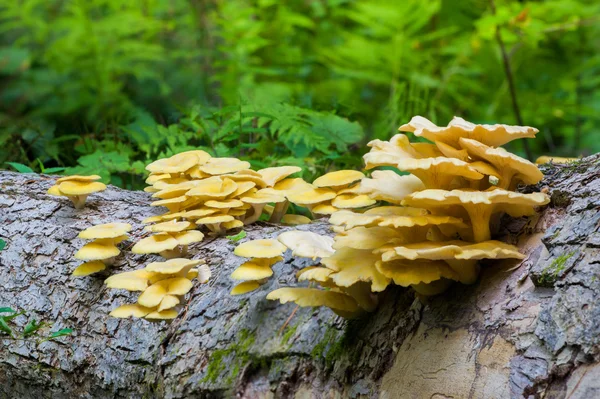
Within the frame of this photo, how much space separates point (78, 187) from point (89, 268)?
487 mm

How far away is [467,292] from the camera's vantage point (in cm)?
176

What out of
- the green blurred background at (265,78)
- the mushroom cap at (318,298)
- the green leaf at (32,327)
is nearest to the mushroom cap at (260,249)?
the mushroom cap at (318,298)

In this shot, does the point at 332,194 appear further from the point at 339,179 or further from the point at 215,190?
the point at 215,190

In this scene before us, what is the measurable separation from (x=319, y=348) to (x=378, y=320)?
245mm

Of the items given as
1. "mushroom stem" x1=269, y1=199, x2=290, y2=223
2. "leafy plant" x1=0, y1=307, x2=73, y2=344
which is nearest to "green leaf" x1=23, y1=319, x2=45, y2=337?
"leafy plant" x1=0, y1=307, x2=73, y2=344

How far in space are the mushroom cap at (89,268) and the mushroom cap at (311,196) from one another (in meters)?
0.90

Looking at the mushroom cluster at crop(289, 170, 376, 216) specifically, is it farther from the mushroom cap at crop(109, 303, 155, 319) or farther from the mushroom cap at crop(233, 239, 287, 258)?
the mushroom cap at crop(109, 303, 155, 319)

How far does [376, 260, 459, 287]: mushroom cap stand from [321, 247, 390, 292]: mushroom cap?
3cm

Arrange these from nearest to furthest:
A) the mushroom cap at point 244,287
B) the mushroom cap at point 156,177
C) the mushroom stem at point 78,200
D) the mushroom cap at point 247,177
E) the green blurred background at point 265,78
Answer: the mushroom cap at point 244,287 < the mushroom cap at point 247,177 < the mushroom cap at point 156,177 < the mushroom stem at point 78,200 < the green blurred background at point 265,78

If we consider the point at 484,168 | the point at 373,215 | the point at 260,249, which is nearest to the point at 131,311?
the point at 260,249

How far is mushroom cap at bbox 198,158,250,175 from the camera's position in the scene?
265 cm

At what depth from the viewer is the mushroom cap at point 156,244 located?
2145 millimetres

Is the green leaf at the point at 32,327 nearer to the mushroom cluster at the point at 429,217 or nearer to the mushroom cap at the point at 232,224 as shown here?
the mushroom cap at the point at 232,224

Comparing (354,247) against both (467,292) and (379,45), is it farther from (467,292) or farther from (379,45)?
(379,45)
